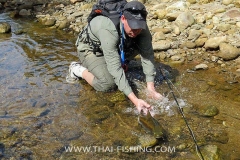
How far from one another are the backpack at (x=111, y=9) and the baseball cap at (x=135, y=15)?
361 mm

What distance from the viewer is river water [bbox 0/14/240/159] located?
12.5 ft

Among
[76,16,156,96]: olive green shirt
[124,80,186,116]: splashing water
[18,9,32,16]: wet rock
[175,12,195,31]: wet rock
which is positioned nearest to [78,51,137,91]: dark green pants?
[76,16,156,96]: olive green shirt

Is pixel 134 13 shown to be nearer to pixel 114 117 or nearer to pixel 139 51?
pixel 139 51

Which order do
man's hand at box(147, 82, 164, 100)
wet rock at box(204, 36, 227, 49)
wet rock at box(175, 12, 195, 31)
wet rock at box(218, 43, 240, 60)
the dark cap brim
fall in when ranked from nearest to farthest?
1. the dark cap brim
2. man's hand at box(147, 82, 164, 100)
3. wet rock at box(218, 43, 240, 60)
4. wet rock at box(204, 36, 227, 49)
5. wet rock at box(175, 12, 195, 31)

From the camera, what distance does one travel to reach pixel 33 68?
6.45 m

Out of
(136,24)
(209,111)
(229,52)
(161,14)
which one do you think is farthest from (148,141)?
(161,14)

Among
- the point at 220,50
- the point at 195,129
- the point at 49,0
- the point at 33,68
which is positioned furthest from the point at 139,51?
the point at 49,0

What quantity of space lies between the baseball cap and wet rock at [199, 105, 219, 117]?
1681 millimetres

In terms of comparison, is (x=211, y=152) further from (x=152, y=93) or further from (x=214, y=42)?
(x=214, y=42)

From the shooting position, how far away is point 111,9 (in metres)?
4.63

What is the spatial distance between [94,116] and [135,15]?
1729mm

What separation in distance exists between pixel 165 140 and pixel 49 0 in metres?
10.3

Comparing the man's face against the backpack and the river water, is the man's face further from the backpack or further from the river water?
the river water

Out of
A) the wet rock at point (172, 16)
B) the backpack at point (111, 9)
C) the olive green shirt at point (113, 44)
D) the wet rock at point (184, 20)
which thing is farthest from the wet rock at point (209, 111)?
the wet rock at point (172, 16)
